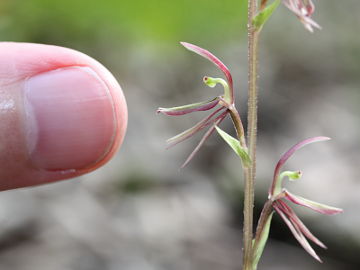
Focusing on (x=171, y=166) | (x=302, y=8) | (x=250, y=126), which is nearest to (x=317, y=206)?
(x=250, y=126)

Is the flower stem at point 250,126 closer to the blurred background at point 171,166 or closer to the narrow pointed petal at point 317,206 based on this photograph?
the narrow pointed petal at point 317,206

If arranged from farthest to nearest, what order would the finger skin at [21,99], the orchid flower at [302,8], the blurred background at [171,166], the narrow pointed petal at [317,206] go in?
the blurred background at [171,166] → the finger skin at [21,99] → the narrow pointed petal at [317,206] → the orchid flower at [302,8]

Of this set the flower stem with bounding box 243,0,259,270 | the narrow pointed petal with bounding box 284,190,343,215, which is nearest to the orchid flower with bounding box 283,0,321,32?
the flower stem with bounding box 243,0,259,270

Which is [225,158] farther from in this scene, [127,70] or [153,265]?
[127,70]

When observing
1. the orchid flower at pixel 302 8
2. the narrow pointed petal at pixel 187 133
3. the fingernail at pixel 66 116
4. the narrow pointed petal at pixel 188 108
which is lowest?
the fingernail at pixel 66 116

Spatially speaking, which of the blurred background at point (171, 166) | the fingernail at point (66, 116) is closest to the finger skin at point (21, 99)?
the fingernail at point (66, 116)

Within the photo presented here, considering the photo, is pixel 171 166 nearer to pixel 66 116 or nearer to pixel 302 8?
pixel 66 116

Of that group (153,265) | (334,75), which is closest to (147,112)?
(153,265)
